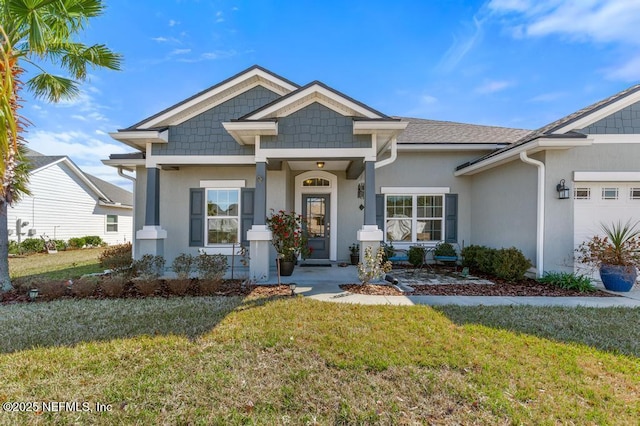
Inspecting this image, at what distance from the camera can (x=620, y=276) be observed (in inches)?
271

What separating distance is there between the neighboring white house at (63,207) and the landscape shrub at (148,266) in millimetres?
11902

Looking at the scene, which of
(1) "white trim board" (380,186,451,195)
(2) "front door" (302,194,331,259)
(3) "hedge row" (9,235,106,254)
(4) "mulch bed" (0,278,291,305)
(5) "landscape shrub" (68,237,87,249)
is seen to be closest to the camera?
(4) "mulch bed" (0,278,291,305)

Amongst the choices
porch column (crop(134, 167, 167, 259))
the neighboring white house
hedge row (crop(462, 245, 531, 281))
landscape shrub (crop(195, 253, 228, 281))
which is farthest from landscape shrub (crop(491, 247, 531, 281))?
the neighboring white house

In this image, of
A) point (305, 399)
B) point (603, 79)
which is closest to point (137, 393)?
point (305, 399)

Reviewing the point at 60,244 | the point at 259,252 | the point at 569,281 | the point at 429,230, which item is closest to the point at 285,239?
the point at 259,252

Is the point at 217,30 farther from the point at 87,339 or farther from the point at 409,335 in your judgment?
the point at 409,335

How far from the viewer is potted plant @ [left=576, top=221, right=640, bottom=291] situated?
6.88m

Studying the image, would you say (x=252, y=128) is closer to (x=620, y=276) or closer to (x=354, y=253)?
(x=354, y=253)

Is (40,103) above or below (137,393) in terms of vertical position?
above

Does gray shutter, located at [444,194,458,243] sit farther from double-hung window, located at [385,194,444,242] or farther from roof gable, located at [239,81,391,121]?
roof gable, located at [239,81,391,121]

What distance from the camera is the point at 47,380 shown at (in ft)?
9.98

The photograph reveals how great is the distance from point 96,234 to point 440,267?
22.8m

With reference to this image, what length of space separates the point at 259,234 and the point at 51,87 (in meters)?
6.05

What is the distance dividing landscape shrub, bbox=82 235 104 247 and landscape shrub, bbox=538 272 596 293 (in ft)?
77.8
